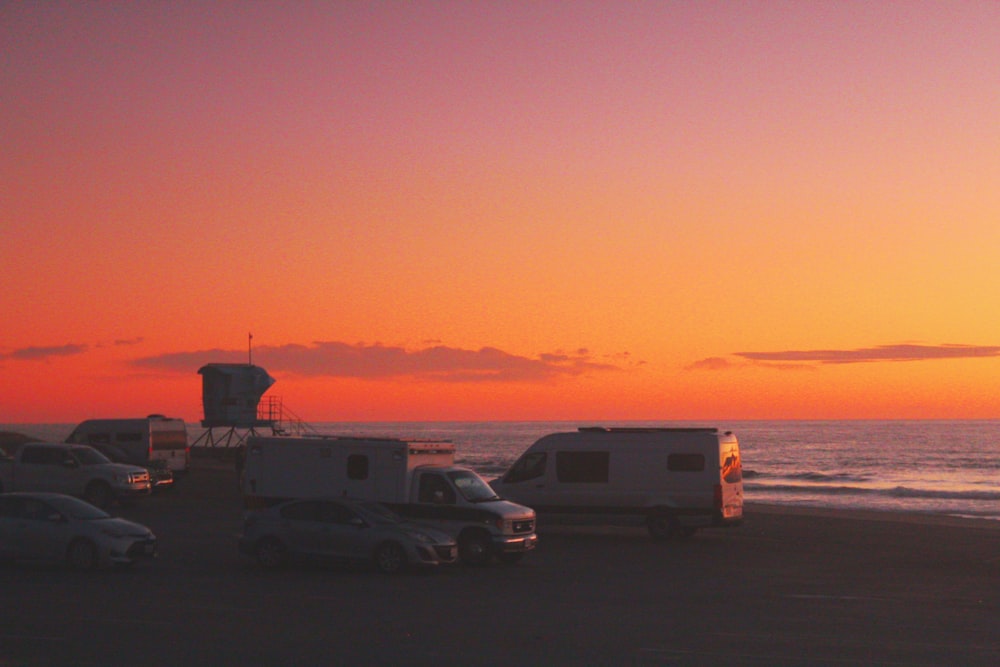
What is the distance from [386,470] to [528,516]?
124 inches

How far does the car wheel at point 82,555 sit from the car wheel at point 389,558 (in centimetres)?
507

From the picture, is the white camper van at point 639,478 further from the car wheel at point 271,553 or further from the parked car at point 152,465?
the parked car at point 152,465

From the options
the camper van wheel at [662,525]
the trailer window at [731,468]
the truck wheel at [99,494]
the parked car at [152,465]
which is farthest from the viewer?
the parked car at [152,465]

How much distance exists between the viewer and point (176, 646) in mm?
13258

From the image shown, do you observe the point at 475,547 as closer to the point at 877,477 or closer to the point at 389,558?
the point at 389,558

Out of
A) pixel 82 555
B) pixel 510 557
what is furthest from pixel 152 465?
pixel 510 557

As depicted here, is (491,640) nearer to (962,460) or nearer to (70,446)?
(70,446)

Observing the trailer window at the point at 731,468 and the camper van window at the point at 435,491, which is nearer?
the camper van window at the point at 435,491

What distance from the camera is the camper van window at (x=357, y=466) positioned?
25422mm

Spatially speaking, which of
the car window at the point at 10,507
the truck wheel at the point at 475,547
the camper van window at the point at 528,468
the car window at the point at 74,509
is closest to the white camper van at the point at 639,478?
the camper van window at the point at 528,468

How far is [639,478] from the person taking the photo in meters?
29.7

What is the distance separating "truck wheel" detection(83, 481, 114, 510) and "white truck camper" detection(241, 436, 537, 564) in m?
11.1

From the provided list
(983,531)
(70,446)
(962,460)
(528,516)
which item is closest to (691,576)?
(528,516)

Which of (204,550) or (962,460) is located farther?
(962,460)
